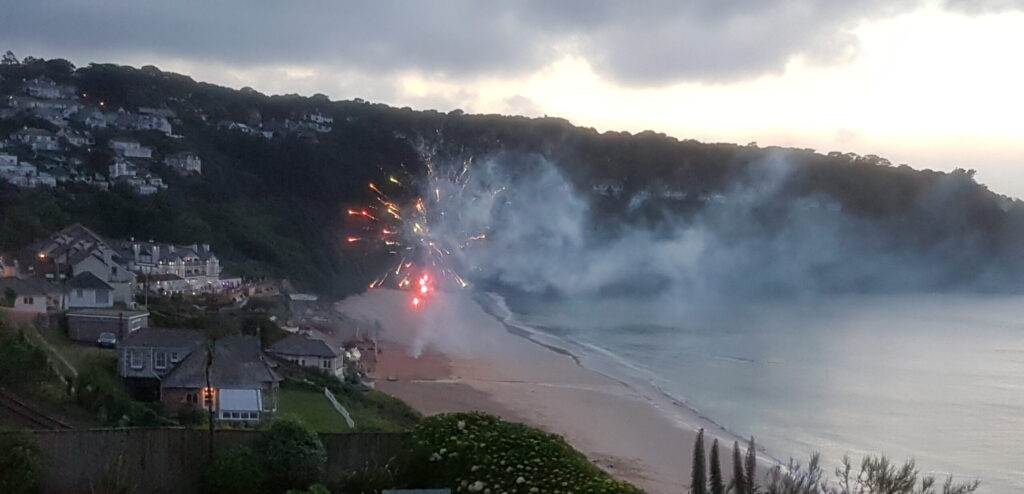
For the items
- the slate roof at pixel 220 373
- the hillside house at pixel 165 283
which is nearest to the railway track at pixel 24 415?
the slate roof at pixel 220 373

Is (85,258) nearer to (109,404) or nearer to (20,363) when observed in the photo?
(109,404)

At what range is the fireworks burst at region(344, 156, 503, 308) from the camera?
3534 centimetres

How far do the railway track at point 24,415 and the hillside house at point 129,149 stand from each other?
43222mm

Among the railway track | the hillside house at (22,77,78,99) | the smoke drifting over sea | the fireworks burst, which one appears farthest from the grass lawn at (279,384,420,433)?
the hillside house at (22,77,78,99)

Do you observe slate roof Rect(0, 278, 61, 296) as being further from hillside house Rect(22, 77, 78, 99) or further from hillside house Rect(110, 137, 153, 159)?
hillside house Rect(22, 77, 78, 99)

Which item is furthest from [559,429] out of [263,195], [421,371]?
[263,195]

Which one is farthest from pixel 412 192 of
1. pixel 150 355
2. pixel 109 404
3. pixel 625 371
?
pixel 109 404

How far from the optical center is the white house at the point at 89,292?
71.2 ft

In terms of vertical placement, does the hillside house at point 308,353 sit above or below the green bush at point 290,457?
below

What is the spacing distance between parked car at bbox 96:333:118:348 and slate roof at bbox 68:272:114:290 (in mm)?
2809

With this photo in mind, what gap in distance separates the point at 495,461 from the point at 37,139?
47.3 metres

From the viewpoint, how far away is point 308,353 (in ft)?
71.8

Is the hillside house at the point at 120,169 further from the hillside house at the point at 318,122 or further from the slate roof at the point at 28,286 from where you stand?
the hillside house at the point at 318,122

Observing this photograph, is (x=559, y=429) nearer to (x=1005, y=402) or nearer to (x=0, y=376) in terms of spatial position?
(x=0, y=376)
